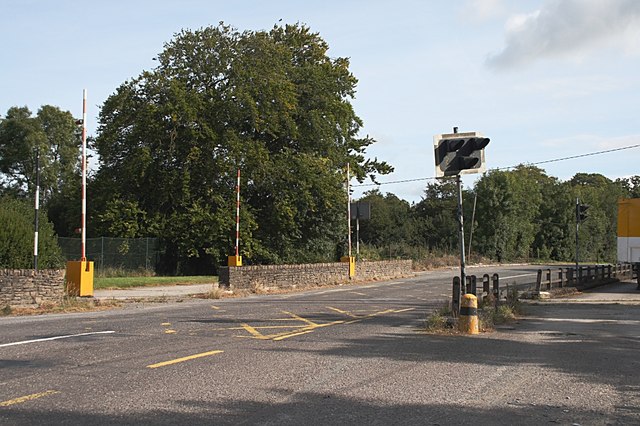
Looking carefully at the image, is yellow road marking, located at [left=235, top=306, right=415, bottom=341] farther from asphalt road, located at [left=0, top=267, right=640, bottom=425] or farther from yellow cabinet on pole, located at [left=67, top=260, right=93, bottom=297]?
yellow cabinet on pole, located at [left=67, top=260, right=93, bottom=297]

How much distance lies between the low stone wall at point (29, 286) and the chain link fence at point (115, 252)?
17.3m

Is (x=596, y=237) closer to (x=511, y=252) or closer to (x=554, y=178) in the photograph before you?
(x=554, y=178)

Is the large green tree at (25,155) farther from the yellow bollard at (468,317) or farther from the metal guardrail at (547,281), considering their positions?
the yellow bollard at (468,317)

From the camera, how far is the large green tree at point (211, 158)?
39531 mm

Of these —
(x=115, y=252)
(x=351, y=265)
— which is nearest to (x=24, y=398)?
(x=351, y=265)

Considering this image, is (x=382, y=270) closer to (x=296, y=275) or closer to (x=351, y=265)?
(x=351, y=265)

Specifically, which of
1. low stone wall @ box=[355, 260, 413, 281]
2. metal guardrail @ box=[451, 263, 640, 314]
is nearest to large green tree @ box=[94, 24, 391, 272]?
low stone wall @ box=[355, 260, 413, 281]

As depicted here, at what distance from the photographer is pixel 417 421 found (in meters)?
6.26

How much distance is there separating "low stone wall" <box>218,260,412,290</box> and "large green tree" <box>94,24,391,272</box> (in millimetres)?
5612

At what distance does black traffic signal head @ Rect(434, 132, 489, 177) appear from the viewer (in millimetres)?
13094

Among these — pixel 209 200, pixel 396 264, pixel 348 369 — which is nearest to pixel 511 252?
pixel 396 264

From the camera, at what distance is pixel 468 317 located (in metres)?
12.5

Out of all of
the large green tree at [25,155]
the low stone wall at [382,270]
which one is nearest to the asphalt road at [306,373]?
the low stone wall at [382,270]

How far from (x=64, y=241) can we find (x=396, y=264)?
19.6 metres
